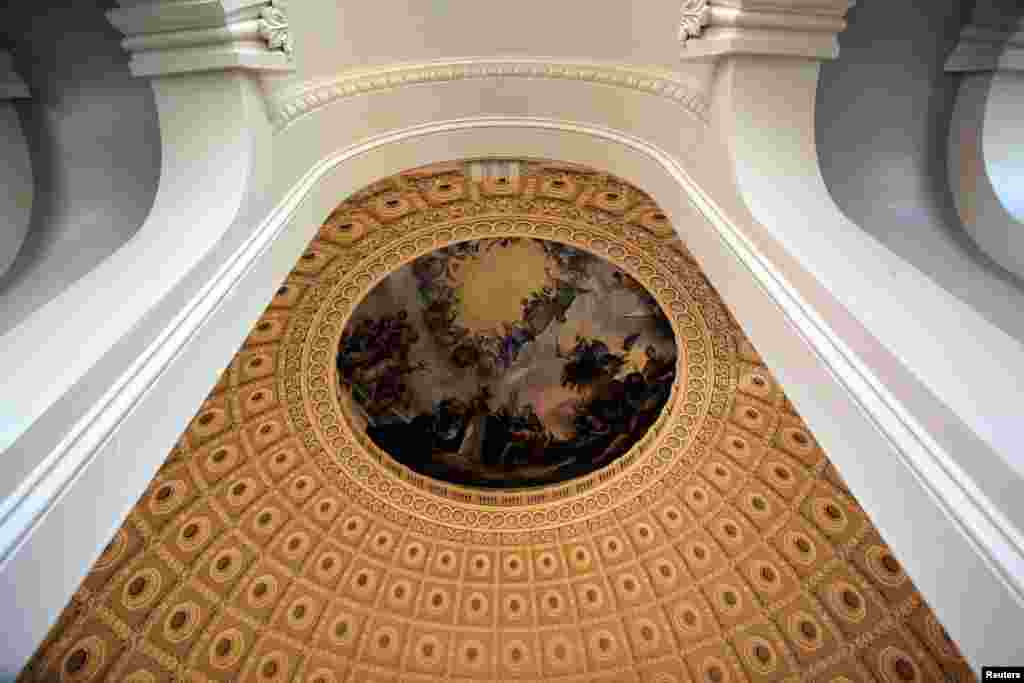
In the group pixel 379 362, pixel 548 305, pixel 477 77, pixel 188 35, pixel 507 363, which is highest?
pixel 548 305

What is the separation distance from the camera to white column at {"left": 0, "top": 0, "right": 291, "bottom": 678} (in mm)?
1494

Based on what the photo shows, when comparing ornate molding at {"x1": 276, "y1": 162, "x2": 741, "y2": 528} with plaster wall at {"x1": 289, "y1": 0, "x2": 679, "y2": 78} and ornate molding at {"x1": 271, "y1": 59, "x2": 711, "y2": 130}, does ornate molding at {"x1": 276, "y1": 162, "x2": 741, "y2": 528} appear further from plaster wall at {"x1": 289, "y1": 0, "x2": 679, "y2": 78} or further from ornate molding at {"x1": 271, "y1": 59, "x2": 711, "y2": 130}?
plaster wall at {"x1": 289, "y1": 0, "x2": 679, "y2": 78}

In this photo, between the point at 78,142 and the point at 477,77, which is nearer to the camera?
the point at 78,142

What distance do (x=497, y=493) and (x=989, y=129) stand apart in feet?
27.5

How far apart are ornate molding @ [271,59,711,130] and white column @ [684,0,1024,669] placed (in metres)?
0.75

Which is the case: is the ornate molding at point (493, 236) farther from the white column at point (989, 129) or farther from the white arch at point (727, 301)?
the white column at point (989, 129)

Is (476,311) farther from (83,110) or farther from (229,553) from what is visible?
(83,110)

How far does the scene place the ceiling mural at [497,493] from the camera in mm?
7656

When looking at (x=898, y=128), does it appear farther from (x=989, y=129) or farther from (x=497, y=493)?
(x=497, y=493)

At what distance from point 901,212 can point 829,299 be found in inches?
86.8

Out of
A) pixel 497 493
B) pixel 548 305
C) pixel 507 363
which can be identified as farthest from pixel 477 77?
pixel 497 493

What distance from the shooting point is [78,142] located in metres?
3.53

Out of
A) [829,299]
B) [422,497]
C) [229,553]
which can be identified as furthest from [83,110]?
[422,497]

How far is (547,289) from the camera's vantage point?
28.9 feet
